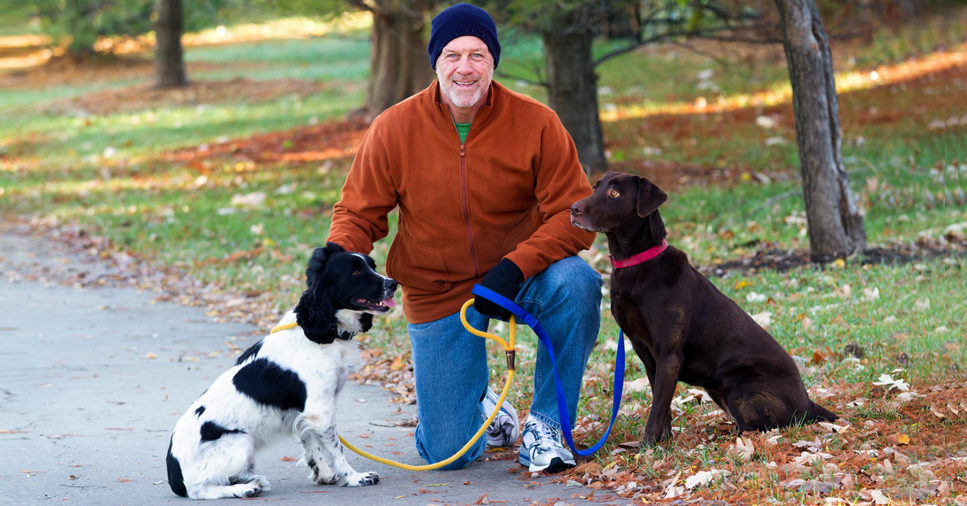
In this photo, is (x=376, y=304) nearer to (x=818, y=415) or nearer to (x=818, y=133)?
(x=818, y=415)

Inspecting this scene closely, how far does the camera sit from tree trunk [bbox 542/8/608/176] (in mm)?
10734

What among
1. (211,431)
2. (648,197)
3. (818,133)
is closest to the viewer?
(211,431)

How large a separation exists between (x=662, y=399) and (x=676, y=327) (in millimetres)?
344

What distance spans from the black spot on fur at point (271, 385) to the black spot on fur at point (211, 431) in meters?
0.18

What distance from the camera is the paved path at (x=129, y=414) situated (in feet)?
12.7

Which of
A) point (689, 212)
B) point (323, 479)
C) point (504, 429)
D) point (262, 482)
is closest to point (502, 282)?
point (504, 429)

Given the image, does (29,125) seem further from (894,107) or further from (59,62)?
(894,107)

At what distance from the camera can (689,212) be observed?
9641mm

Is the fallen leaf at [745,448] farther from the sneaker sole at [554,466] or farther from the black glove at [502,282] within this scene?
the black glove at [502,282]

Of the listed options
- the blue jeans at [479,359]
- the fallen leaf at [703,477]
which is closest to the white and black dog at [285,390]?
the blue jeans at [479,359]

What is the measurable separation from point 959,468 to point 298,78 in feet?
82.7

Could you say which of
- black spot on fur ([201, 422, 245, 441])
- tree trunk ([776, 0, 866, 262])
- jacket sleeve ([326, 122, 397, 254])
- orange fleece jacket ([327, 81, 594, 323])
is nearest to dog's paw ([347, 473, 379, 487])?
black spot on fur ([201, 422, 245, 441])

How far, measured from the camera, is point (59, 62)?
32469 mm

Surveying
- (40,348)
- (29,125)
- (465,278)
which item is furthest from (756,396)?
(29,125)
